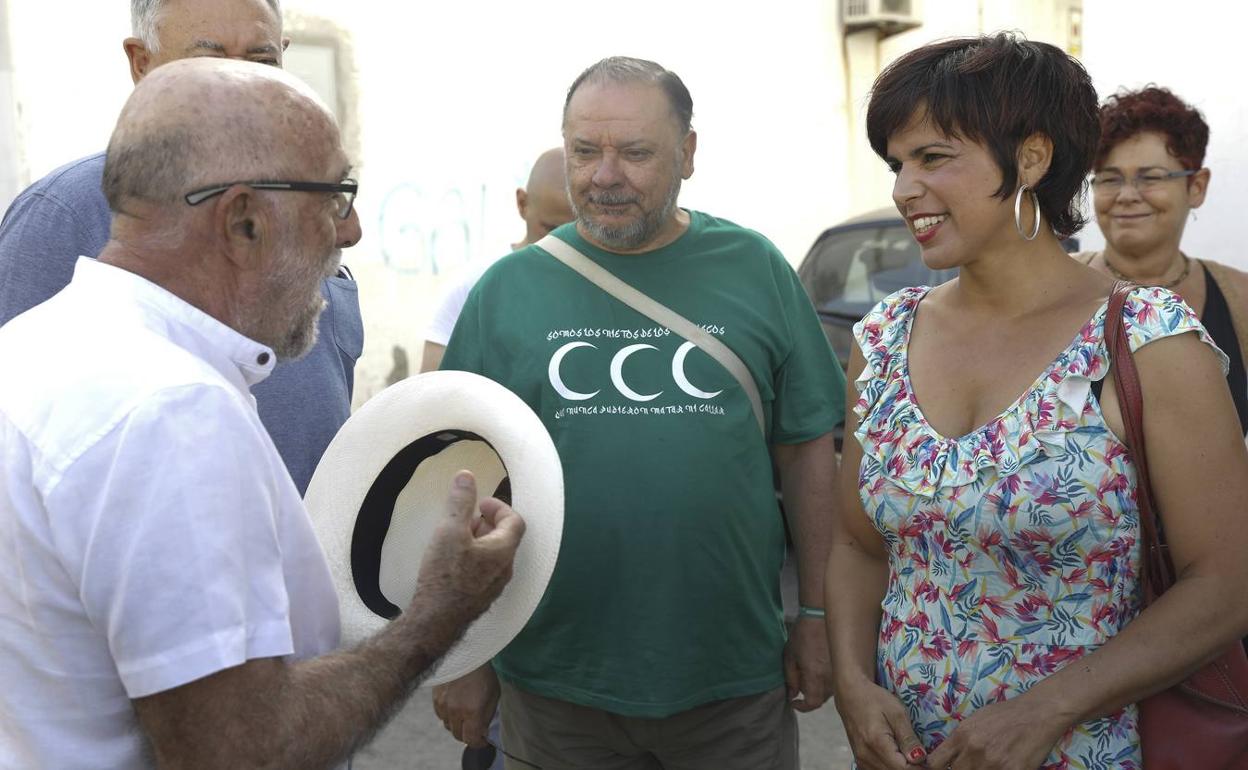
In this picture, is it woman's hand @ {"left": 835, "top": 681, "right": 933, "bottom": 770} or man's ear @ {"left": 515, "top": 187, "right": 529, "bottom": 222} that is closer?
woman's hand @ {"left": 835, "top": 681, "right": 933, "bottom": 770}

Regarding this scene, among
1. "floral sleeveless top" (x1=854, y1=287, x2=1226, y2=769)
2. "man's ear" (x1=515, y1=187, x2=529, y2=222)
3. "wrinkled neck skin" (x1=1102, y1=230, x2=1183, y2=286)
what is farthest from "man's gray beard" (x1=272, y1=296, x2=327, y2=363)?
"man's ear" (x1=515, y1=187, x2=529, y2=222)

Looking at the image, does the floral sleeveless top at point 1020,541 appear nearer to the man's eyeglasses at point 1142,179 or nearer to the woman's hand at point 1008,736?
the woman's hand at point 1008,736

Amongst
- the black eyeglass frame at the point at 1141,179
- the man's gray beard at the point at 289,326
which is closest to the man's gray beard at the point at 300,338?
the man's gray beard at the point at 289,326

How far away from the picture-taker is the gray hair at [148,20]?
2.79 meters

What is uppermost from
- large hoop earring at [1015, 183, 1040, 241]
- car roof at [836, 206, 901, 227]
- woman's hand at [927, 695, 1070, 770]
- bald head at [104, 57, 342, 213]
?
bald head at [104, 57, 342, 213]

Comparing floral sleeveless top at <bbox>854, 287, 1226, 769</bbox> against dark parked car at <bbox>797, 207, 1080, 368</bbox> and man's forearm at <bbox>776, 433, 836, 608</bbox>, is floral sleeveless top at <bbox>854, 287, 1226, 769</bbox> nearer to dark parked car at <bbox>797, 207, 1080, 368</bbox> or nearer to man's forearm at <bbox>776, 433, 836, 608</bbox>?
man's forearm at <bbox>776, 433, 836, 608</bbox>

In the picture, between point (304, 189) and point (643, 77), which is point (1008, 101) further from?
point (304, 189)

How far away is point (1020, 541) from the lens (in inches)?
84.7

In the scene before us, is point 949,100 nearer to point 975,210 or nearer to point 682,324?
point 975,210

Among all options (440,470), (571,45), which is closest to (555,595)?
(440,470)

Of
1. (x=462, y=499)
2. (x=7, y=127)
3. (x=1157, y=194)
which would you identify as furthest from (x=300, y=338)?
(x=7, y=127)

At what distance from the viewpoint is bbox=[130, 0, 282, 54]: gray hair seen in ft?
9.15

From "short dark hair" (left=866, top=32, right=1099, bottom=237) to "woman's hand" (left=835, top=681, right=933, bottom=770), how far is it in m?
0.93

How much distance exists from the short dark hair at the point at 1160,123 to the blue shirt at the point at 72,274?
225 centimetres
